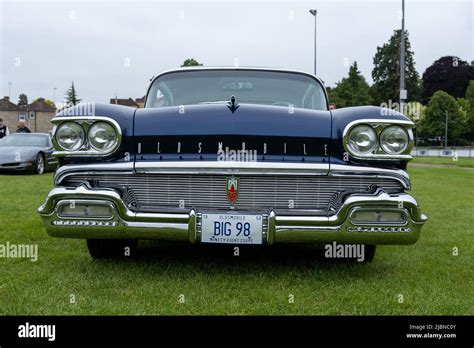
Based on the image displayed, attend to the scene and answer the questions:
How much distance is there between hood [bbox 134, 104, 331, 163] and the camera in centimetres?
315

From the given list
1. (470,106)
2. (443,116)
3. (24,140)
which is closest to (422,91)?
(470,106)

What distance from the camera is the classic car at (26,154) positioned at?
40.2 feet

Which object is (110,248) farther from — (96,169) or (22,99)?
(22,99)

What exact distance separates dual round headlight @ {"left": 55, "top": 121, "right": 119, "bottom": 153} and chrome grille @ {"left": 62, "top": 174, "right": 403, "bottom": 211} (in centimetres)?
20

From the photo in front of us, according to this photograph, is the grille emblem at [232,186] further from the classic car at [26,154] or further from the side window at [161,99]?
the classic car at [26,154]

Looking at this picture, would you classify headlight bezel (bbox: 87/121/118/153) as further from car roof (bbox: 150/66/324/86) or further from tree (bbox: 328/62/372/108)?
tree (bbox: 328/62/372/108)

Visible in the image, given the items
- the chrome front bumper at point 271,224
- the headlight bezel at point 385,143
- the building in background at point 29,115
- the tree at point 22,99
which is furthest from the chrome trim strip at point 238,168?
the tree at point 22,99

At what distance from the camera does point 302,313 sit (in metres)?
2.77

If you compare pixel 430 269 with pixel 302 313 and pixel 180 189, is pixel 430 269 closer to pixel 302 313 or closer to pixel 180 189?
pixel 302 313

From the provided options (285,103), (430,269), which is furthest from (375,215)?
(285,103)

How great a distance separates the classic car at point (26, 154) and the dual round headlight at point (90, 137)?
871 centimetres

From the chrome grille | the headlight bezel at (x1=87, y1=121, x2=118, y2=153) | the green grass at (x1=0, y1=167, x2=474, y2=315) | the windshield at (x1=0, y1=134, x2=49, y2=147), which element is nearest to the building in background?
the windshield at (x1=0, y1=134, x2=49, y2=147)

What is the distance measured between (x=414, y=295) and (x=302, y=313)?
80 cm

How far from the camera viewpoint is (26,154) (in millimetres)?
12500
